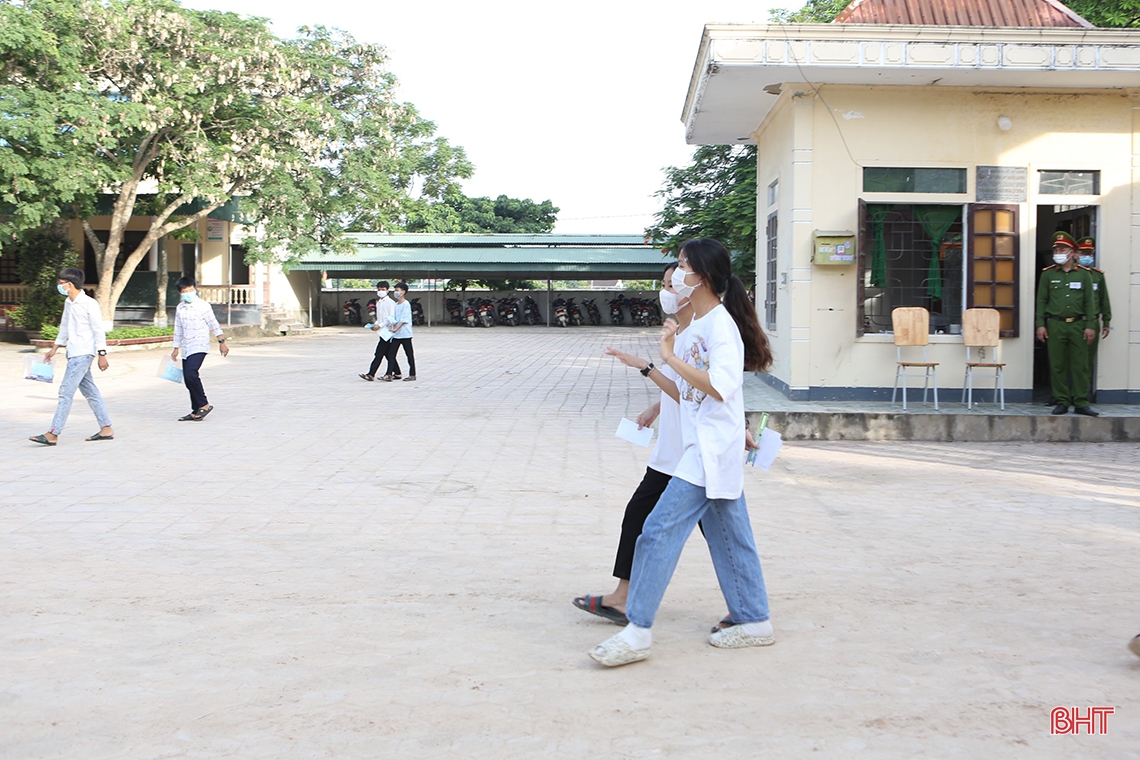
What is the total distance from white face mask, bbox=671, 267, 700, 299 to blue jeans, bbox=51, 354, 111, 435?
6964 mm

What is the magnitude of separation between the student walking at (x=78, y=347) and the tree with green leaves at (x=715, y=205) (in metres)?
11.4

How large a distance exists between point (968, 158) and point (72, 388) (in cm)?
922

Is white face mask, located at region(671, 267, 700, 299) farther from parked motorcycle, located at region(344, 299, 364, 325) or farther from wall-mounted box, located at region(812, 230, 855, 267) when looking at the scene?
parked motorcycle, located at region(344, 299, 364, 325)

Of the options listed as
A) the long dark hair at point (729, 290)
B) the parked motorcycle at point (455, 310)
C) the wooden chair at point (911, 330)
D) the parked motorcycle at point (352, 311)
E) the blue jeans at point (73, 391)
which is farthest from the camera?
the parked motorcycle at point (455, 310)

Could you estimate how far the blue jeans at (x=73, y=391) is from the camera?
908 cm

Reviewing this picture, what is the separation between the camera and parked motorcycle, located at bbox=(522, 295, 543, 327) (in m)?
42.2

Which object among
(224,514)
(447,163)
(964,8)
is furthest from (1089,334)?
(447,163)

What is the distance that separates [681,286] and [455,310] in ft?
126

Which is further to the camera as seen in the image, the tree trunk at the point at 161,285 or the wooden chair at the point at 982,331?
the tree trunk at the point at 161,285

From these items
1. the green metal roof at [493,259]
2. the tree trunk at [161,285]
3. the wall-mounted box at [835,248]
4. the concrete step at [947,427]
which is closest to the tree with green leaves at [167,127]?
the tree trunk at [161,285]

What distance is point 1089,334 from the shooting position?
32.5 feet

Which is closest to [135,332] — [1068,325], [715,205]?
[715,205]

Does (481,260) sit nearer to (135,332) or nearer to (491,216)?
(491,216)

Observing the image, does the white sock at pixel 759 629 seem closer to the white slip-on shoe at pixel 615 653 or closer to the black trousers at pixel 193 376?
the white slip-on shoe at pixel 615 653
